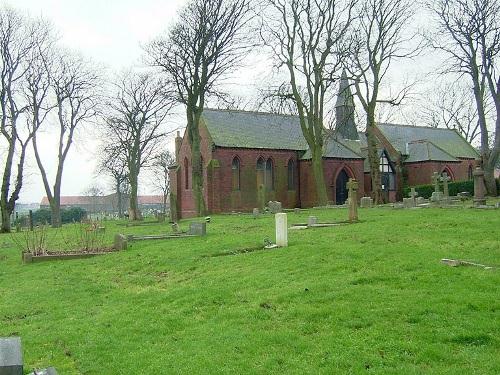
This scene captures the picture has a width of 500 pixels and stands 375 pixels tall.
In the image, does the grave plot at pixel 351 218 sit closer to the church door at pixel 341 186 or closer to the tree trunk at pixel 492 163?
the tree trunk at pixel 492 163

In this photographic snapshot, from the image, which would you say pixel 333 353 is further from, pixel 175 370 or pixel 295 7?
pixel 295 7

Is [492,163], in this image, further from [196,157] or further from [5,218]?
[5,218]

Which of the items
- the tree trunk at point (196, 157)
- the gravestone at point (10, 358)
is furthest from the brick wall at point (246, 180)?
the gravestone at point (10, 358)

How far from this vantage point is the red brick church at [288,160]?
4312cm

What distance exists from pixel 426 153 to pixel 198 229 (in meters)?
36.5

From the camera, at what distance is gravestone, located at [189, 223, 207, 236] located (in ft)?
65.8

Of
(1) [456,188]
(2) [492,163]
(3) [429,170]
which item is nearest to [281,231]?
(2) [492,163]

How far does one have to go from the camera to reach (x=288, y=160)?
4678 centimetres

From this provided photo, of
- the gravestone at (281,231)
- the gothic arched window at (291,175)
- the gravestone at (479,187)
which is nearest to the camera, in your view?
the gravestone at (281,231)

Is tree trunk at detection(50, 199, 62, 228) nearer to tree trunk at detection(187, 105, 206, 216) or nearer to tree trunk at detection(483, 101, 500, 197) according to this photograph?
tree trunk at detection(187, 105, 206, 216)

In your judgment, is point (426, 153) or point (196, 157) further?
point (426, 153)

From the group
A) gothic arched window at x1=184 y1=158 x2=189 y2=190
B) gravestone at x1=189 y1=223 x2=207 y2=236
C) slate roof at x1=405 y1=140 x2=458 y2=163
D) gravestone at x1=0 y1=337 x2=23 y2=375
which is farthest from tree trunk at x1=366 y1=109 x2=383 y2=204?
gravestone at x1=0 y1=337 x2=23 y2=375

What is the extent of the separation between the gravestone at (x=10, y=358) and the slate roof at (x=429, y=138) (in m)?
49.9

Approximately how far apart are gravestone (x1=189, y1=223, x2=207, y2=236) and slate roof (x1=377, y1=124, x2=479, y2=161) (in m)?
36.4
